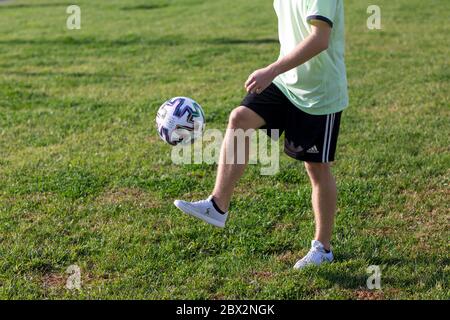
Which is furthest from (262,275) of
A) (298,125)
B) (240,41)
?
(240,41)

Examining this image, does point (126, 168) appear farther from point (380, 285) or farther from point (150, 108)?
point (380, 285)

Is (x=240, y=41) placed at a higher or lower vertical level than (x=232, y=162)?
higher

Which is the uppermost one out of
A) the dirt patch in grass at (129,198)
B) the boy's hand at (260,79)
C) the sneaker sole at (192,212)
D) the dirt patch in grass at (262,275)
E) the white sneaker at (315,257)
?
the boy's hand at (260,79)

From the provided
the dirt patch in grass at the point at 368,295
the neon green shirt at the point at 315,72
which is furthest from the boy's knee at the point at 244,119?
the dirt patch in grass at the point at 368,295

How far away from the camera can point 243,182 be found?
5.39 metres

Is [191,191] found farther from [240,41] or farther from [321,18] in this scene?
[240,41]

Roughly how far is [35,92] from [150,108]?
5.84ft

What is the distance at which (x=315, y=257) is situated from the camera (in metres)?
4.00

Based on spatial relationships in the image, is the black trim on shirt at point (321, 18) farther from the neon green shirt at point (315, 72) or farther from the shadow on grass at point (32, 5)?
the shadow on grass at point (32, 5)

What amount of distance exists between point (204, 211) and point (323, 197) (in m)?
0.70

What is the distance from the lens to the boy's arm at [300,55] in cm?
356

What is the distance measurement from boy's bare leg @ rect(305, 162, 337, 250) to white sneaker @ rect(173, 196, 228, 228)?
0.56 m

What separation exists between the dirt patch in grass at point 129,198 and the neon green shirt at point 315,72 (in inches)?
61.2

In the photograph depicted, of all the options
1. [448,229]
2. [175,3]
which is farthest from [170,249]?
[175,3]
